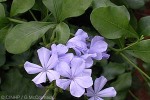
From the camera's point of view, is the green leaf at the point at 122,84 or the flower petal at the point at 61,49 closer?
the flower petal at the point at 61,49

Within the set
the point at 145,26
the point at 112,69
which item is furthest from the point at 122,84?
the point at 145,26

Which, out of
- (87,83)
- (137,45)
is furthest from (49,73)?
(137,45)

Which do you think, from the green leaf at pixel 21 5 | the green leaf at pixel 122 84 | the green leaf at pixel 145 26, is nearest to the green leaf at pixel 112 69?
the green leaf at pixel 122 84

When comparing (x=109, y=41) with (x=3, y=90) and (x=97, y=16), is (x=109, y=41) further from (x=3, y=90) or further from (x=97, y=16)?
(x=3, y=90)

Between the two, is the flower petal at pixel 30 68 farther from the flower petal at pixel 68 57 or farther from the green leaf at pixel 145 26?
the green leaf at pixel 145 26

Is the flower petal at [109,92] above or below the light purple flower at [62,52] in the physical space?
below

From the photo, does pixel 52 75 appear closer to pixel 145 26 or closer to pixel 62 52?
pixel 62 52

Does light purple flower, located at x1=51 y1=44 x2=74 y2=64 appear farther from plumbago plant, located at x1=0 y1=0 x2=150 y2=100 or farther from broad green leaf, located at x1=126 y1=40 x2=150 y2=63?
broad green leaf, located at x1=126 y1=40 x2=150 y2=63
